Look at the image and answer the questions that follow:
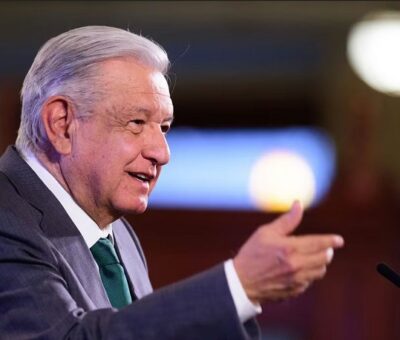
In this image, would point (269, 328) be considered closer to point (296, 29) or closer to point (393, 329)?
point (393, 329)

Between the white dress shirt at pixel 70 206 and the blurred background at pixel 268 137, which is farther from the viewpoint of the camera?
the blurred background at pixel 268 137

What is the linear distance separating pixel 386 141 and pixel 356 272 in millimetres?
2309

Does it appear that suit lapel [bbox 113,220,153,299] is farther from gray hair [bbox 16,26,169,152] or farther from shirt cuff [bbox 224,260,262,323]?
shirt cuff [bbox 224,260,262,323]

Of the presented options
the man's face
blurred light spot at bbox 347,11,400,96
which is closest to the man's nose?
the man's face

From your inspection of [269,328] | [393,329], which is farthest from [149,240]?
[393,329]

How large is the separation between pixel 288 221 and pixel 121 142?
0.42 m

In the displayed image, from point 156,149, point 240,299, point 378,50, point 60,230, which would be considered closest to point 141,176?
point 156,149

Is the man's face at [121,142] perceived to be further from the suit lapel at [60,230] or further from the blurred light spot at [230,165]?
the blurred light spot at [230,165]

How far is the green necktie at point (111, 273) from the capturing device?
1781 mm

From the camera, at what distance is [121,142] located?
5.55 feet

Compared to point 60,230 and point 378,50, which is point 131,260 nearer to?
point 60,230

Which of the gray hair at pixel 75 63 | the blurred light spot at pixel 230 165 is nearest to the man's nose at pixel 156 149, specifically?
the gray hair at pixel 75 63

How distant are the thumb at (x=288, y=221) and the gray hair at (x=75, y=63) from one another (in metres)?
0.46

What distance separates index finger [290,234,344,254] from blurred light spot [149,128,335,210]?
3281 mm
